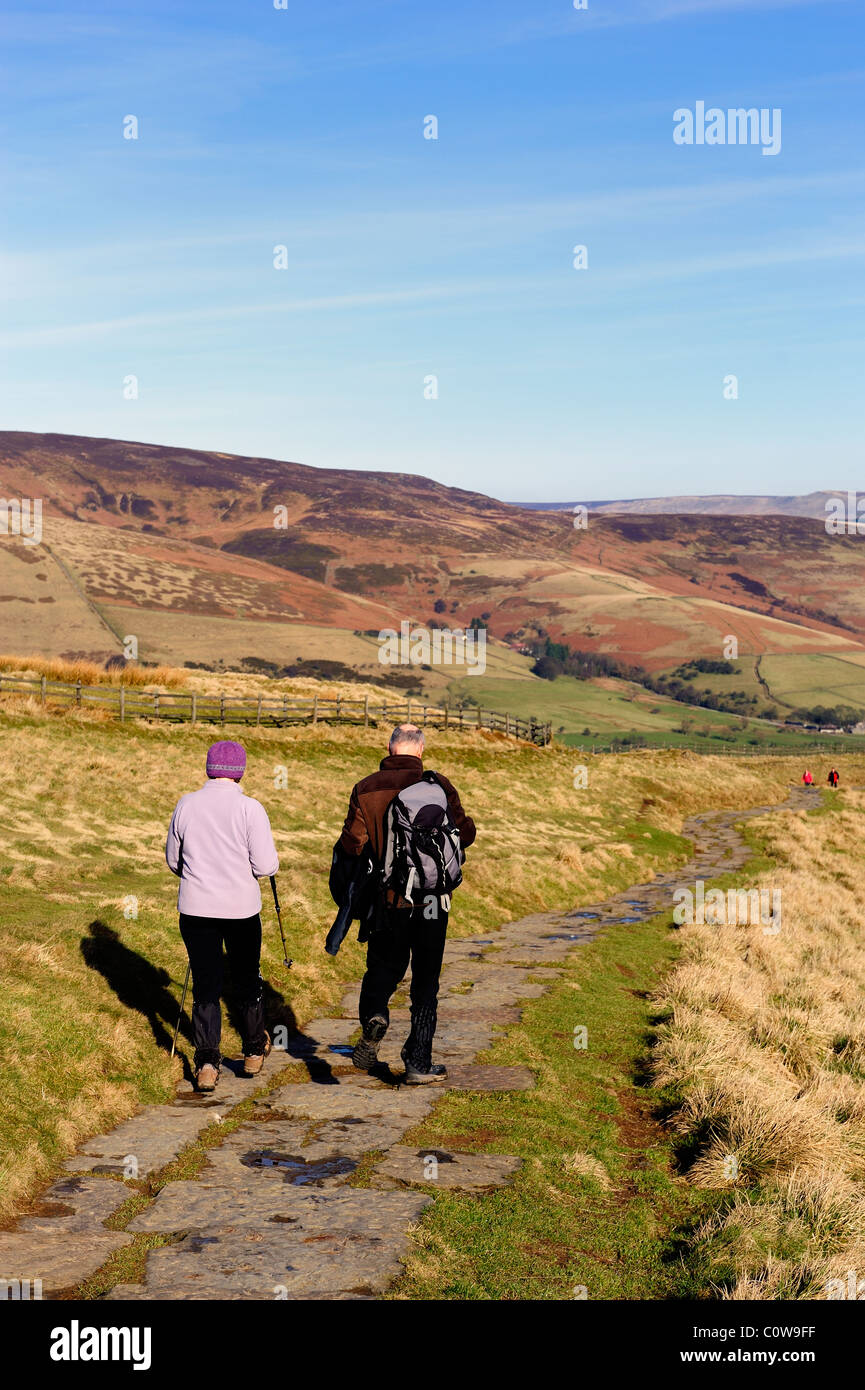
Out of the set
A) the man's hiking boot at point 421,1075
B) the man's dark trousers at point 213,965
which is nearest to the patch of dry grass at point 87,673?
the man's dark trousers at point 213,965

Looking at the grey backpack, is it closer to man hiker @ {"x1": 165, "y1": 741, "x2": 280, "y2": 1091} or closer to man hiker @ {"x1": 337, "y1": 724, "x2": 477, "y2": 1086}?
man hiker @ {"x1": 337, "y1": 724, "x2": 477, "y2": 1086}

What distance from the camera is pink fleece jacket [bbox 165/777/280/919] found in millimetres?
8680

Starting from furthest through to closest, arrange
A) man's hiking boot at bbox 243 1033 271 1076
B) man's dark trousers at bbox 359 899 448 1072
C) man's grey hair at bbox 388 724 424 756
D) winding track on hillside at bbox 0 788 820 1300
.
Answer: man's hiking boot at bbox 243 1033 271 1076, man's grey hair at bbox 388 724 424 756, man's dark trousers at bbox 359 899 448 1072, winding track on hillside at bbox 0 788 820 1300

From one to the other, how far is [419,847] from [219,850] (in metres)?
1.57

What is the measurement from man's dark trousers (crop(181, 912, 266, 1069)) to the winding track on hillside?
0.46 metres

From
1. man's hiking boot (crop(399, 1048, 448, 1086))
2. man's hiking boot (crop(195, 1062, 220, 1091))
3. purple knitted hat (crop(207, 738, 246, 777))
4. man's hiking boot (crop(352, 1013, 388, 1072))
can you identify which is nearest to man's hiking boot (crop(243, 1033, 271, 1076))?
man's hiking boot (crop(195, 1062, 220, 1091))

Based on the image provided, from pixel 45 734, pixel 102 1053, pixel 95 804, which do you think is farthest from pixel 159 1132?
pixel 45 734

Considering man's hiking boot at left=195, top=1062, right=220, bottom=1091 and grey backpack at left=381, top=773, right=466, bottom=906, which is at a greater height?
grey backpack at left=381, top=773, right=466, bottom=906

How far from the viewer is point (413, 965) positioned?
8992 millimetres

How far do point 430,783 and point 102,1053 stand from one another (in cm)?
338

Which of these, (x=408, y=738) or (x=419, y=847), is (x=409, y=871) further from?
(x=408, y=738)

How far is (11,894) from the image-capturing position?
13992 mm
